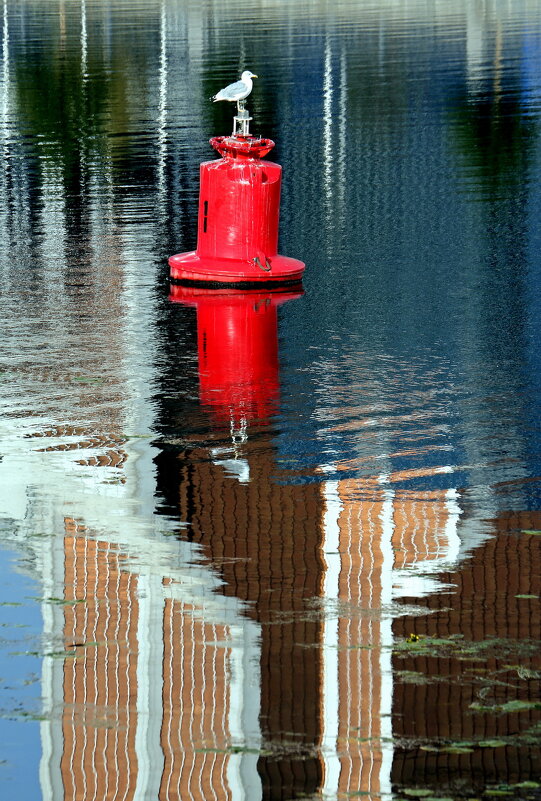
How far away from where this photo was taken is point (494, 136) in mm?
22047

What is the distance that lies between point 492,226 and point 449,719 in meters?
10.0

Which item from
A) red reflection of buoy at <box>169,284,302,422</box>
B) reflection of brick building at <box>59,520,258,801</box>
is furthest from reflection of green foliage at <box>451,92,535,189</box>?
reflection of brick building at <box>59,520,258,801</box>

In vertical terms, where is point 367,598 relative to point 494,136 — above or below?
below

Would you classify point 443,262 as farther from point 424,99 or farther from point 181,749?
point 424,99

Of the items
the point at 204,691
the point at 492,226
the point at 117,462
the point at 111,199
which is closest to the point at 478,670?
the point at 204,691

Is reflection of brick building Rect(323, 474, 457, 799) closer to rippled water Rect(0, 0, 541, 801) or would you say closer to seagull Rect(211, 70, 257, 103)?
rippled water Rect(0, 0, 541, 801)

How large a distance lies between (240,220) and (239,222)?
16 millimetres

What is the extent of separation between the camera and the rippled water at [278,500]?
15.5ft

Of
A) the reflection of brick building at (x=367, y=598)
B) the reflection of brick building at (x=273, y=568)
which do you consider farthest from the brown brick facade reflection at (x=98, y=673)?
the reflection of brick building at (x=367, y=598)

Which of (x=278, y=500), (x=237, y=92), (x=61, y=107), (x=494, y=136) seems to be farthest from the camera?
(x=61, y=107)

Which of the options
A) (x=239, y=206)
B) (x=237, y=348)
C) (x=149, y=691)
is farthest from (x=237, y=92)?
(x=149, y=691)

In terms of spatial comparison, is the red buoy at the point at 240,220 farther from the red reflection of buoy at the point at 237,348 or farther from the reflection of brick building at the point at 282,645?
the reflection of brick building at the point at 282,645

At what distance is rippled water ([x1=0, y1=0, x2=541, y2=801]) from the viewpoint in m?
4.71

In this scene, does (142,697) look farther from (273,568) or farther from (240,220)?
(240,220)
